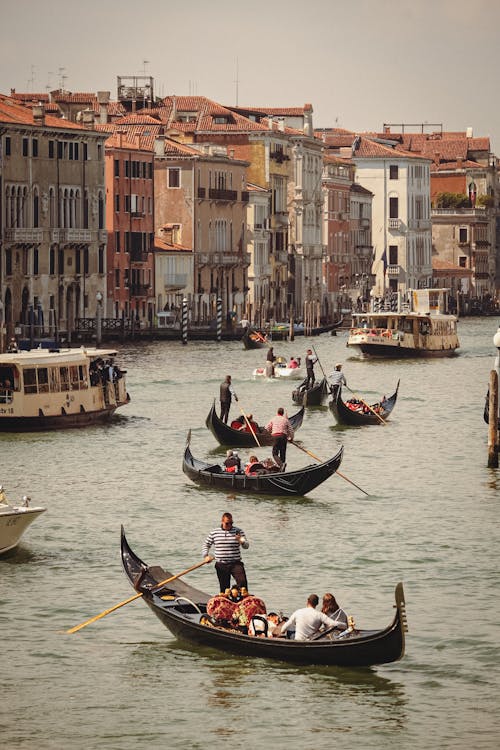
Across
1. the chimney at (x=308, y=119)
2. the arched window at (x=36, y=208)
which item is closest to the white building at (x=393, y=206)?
the chimney at (x=308, y=119)

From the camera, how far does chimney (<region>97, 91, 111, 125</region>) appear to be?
7356 centimetres

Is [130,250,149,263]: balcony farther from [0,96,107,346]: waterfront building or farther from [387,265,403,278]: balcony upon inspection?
[387,265,403,278]: balcony

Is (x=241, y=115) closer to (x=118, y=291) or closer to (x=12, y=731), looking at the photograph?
(x=118, y=291)

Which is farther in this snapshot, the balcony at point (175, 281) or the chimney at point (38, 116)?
the balcony at point (175, 281)

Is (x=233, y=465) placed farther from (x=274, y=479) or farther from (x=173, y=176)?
(x=173, y=176)

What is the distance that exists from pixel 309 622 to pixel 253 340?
4589 centimetres

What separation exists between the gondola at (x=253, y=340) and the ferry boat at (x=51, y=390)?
2646 centimetres

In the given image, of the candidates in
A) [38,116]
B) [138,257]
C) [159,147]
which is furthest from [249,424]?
[159,147]

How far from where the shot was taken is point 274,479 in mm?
24062

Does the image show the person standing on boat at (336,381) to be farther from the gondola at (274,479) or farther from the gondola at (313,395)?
the gondola at (274,479)

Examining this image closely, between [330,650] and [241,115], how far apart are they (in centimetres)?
7014

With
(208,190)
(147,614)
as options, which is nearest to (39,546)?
(147,614)

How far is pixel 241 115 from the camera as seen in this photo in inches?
3332

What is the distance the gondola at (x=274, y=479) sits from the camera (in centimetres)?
2391
